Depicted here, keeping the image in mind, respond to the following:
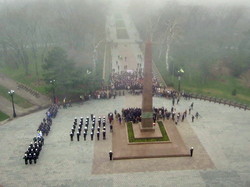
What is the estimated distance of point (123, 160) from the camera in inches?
847

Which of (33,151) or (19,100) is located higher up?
(19,100)

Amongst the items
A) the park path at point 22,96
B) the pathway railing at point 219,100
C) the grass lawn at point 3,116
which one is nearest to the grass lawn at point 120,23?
the park path at point 22,96

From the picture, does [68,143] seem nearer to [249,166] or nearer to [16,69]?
[249,166]

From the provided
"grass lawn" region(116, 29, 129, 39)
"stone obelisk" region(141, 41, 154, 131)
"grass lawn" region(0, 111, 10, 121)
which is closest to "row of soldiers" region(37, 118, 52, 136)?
"grass lawn" region(0, 111, 10, 121)

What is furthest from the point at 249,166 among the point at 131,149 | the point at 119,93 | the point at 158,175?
the point at 119,93

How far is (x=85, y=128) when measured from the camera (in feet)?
80.6

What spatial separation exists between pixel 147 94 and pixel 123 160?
511cm

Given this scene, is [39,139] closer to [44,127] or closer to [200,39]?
[44,127]

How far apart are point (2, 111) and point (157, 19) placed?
2636 centimetres

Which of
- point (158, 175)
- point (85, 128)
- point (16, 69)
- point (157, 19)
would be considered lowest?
point (158, 175)

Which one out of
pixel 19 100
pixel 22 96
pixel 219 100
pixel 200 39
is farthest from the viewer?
pixel 200 39

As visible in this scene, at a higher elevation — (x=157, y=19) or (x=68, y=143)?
(x=157, y=19)

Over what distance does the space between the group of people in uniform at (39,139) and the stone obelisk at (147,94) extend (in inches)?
286

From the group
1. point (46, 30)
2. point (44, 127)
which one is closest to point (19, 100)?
point (44, 127)
